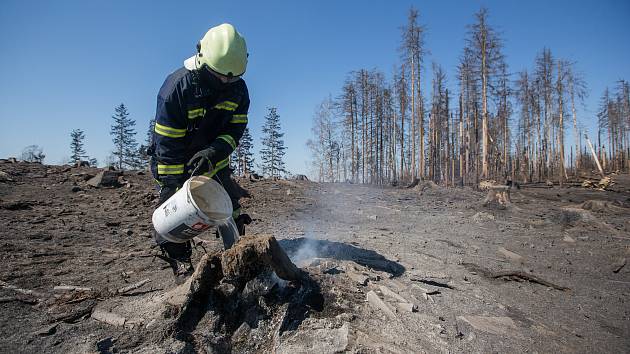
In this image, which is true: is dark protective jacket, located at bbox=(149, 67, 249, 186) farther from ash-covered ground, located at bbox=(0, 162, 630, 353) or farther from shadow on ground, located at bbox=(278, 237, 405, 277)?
shadow on ground, located at bbox=(278, 237, 405, 277)

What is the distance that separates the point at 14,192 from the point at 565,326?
9.86m

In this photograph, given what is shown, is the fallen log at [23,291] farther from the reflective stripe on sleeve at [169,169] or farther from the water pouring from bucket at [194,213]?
the reflective stripe on sleeve at [169,169]

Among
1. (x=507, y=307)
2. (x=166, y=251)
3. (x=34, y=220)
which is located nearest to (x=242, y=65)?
(x=166, y=251)

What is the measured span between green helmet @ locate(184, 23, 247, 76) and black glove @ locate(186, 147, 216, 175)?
73 centimetres

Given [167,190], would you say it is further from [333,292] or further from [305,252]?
[333,292]

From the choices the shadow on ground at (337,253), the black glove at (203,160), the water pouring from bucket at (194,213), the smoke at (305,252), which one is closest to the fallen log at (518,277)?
the shadow on ground at (337,253)

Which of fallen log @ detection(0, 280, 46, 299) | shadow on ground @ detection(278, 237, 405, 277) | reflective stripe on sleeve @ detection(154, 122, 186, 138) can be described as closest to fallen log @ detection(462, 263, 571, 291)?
shadow on ground @ detection(278, 237, 405, 277)

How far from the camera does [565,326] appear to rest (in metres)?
A: 2.70

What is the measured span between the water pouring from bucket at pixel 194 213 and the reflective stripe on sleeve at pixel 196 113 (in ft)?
2.27

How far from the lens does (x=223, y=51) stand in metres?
2.84

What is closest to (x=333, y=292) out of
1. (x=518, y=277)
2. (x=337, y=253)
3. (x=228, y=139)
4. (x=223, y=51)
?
(x=337, y=253)

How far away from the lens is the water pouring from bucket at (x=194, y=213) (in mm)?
2531

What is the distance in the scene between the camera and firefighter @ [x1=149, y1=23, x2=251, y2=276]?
291 centimetres

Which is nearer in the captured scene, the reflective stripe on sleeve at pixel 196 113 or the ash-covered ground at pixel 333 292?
the ash-covered ground at pixel 333 292
